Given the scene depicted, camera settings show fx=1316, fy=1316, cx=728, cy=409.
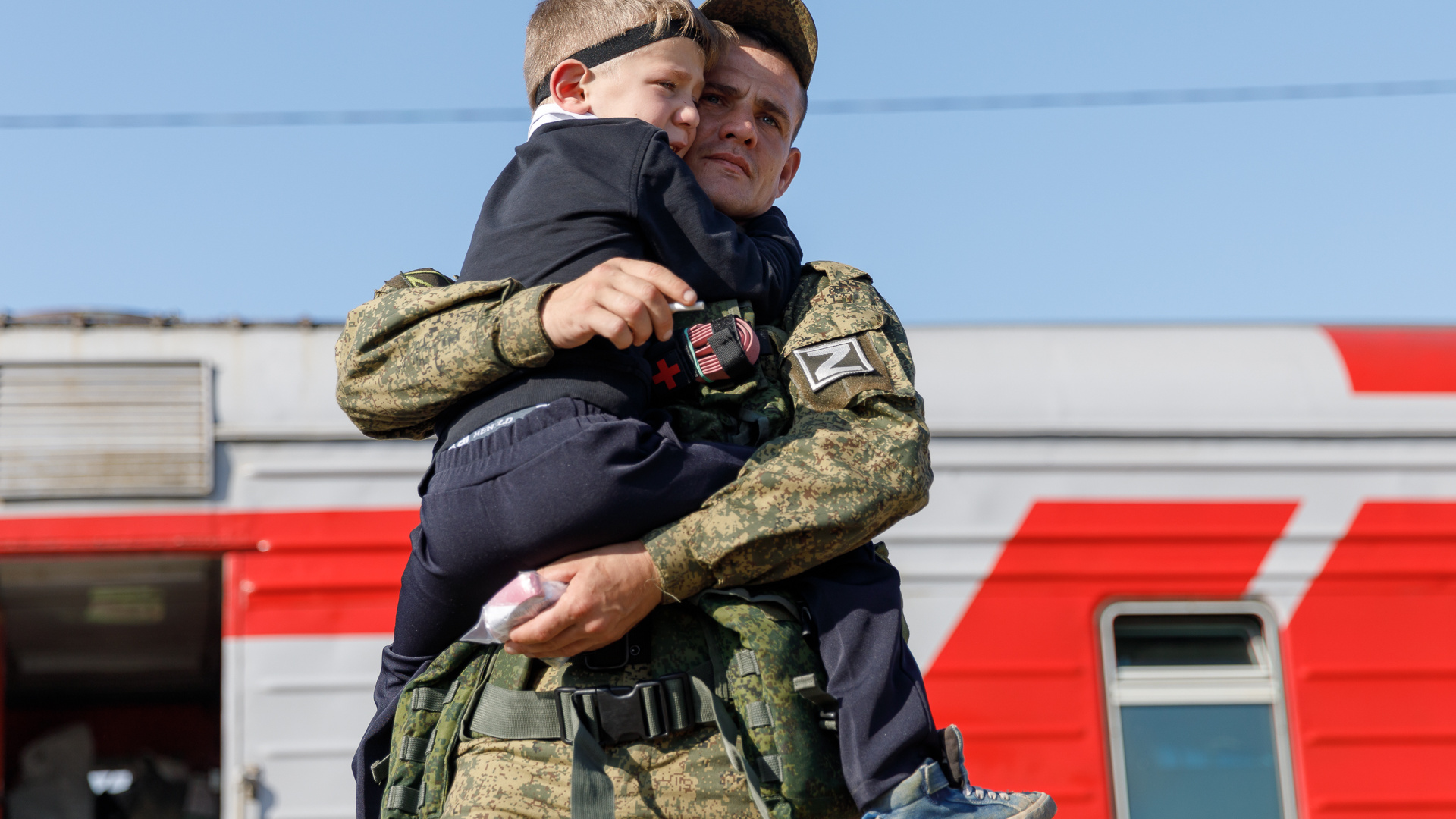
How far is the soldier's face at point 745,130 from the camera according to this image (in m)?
1.95

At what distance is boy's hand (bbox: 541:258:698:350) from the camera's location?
4.70 ft

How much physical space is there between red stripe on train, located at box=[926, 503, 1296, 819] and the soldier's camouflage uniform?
2369 mm

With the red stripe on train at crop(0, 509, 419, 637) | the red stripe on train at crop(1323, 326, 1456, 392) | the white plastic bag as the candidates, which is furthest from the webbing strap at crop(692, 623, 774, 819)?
the red stripe on train at crop(1323, 326, 1456, 392)

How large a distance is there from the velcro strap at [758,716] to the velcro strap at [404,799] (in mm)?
429

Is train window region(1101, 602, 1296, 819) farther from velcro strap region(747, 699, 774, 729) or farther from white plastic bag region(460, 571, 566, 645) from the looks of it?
white plastic bag region(460, 571, 566, 645)

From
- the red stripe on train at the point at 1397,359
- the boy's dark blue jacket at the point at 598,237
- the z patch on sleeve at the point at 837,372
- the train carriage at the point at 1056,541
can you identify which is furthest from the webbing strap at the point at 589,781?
the red stripe on train at the point at 1397,359

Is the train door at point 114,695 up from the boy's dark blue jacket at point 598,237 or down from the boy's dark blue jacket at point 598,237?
down

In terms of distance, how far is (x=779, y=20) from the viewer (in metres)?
2.06

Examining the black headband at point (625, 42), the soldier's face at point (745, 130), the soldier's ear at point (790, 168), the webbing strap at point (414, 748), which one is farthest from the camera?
the soldier's ear at point (790, 168)

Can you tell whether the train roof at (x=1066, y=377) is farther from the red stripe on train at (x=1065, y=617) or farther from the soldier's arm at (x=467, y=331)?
the soldier's arm at (x=467, y=331)

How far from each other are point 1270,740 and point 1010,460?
113cm

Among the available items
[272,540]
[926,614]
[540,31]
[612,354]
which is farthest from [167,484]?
[612,354]

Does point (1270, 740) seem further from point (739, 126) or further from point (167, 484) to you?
point (167, 484)

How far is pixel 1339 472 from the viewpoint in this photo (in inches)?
160
